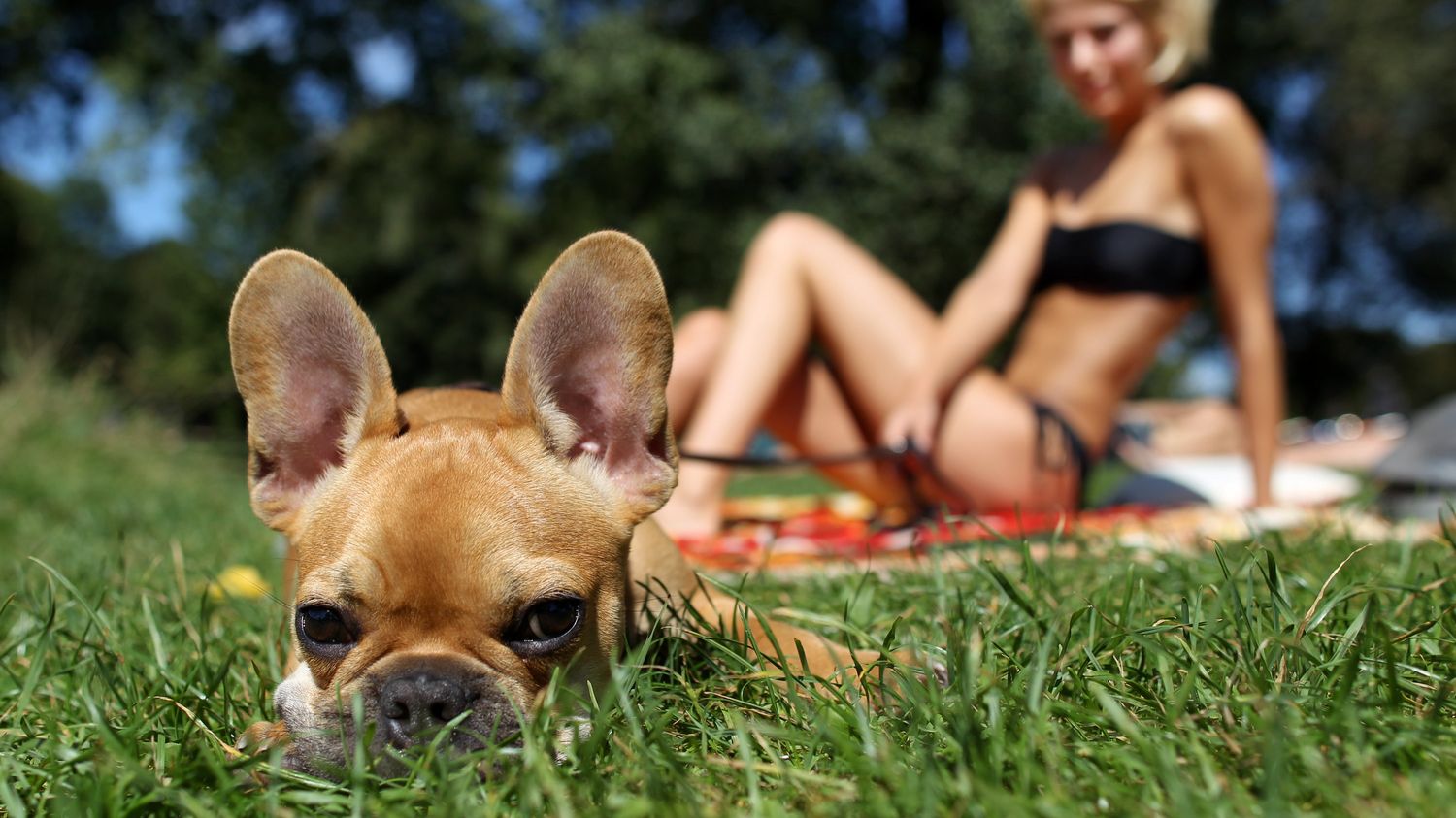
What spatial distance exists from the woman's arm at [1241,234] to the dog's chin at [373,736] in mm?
4561

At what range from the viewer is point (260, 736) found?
179 cm

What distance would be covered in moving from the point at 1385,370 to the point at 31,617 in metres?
38.1

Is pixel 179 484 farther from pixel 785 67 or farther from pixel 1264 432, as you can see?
pixel 785 67

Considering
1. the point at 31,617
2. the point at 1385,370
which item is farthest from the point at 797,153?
the point at 1385,370

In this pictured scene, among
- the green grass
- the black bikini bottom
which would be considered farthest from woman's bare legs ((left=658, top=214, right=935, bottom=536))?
the green grass

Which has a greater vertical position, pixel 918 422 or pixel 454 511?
pixel 454 511

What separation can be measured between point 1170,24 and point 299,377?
196 inches

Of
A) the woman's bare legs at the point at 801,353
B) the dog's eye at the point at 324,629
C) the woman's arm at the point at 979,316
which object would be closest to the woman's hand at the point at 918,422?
the woman's arm at the point at 979,316

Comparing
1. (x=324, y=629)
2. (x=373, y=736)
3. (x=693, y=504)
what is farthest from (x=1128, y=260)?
(x=373, y=736)

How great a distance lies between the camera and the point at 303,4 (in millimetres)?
19641

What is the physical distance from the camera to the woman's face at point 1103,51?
16.9ft

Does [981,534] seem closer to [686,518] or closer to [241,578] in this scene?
[686,518]

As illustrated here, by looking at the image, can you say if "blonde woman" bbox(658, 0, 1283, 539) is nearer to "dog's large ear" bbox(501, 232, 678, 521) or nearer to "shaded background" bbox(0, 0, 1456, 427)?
"dog's large ear" bbox(501, 232, 678, 521)

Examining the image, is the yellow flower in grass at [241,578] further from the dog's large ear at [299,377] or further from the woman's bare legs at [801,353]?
the woman's bare legs at [801,353]
